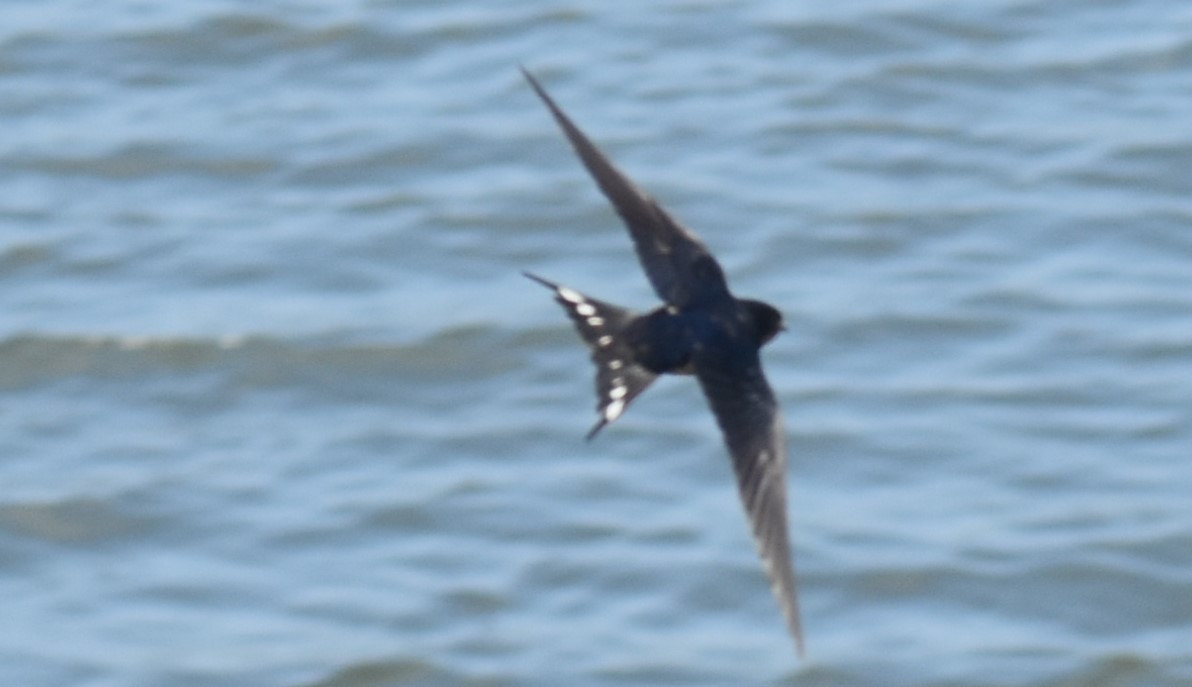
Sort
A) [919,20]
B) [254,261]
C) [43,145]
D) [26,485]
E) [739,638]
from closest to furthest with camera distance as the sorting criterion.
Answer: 1. [739,638]
2. [26,485]
3. [254,261]
4. [43,145]
5. [919,20]

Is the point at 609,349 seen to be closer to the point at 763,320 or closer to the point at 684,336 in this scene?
the point at 684,336

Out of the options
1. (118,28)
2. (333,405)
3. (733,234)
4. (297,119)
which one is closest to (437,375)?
(333,405)

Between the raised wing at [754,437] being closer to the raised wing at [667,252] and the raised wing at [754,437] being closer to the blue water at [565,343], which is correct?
the raised wing at [667,252]

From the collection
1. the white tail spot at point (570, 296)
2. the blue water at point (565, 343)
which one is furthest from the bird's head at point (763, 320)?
the blue water at point (565, 343)

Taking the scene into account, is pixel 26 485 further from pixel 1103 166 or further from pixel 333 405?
pixel 1103 166

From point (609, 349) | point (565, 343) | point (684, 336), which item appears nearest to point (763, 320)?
point (684, 336)

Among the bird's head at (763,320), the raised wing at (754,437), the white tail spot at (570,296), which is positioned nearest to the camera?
the raised wing at (754,437)
